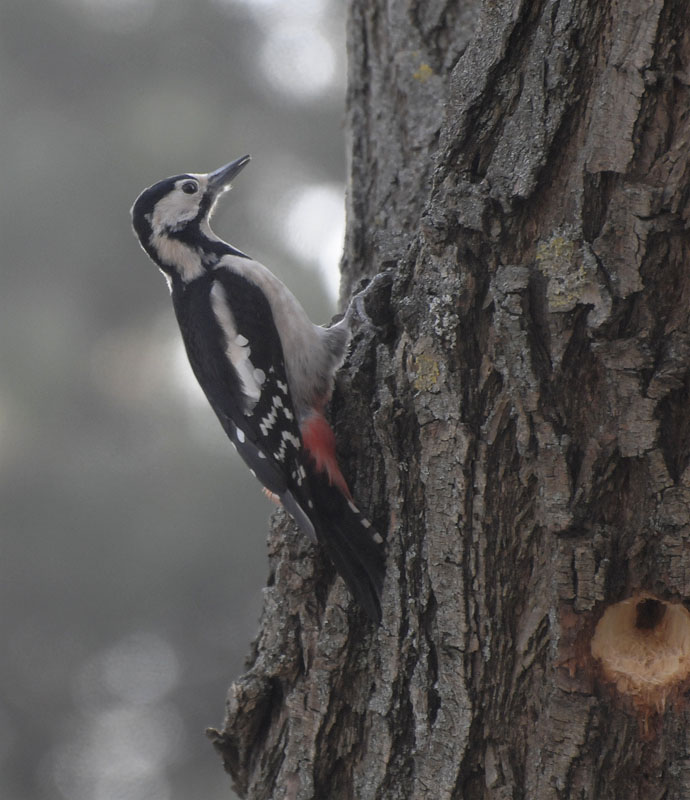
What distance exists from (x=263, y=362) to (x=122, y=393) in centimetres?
123

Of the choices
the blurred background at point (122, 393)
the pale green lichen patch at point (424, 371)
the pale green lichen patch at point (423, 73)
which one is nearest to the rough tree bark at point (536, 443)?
the pale green lichen patch at point (424, 371)

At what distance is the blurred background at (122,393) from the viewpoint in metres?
3.36

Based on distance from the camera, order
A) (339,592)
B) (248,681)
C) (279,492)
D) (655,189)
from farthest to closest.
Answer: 1. (279,492)
2. (248,681)
3. (339,592)
4. (655,189)

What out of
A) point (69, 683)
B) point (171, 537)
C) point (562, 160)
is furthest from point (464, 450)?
point (69, 683)

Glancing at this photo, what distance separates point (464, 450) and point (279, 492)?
587mm

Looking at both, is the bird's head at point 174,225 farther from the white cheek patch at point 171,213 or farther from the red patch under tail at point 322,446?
the red patch under tail at point 322,446

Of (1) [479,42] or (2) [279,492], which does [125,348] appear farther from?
(1) [479,42]

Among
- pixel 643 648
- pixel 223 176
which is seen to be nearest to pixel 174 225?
pixel 223 176

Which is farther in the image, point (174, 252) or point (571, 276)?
point (174, 252)

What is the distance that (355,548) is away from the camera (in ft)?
5.51

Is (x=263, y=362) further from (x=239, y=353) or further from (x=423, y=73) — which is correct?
(x=423, y=73)

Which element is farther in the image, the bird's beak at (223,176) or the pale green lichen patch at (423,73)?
the bird's beak at (223,176)

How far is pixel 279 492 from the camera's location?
1.97 m

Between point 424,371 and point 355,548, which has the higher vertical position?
point 424,371
